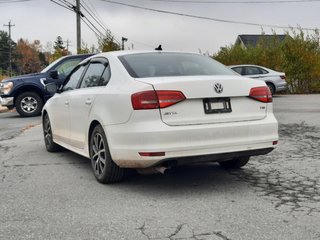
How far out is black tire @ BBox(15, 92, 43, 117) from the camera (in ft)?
45.2

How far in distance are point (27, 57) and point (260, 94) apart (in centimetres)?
12638

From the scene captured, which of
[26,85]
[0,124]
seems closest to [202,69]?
[0,124]

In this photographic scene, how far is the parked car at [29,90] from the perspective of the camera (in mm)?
13562

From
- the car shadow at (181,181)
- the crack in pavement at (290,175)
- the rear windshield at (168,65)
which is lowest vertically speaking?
the car shadow at (181,181)

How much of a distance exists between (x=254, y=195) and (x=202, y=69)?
5.18 feet

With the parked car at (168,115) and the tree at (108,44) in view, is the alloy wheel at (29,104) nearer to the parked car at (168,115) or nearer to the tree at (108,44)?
the parked car at (168,115)

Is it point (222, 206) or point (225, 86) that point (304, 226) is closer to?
point (222, 206)

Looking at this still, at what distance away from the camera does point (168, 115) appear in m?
4.39

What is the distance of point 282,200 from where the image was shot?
4.31 meters

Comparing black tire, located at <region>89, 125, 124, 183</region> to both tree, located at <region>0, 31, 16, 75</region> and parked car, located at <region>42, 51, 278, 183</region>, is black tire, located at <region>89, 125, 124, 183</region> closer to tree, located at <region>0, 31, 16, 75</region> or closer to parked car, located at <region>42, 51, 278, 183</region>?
parked car, located at <region>42, 51, 278, 183</region>

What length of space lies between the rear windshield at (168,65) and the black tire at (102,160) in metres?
0.81

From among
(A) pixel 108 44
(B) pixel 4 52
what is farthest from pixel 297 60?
(B) pixel 4 52

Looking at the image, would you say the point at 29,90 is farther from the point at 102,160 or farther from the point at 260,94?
the point at 260,94

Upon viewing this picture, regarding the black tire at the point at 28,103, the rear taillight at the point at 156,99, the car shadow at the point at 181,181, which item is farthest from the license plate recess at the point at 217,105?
the black tire at the point at 28,103
